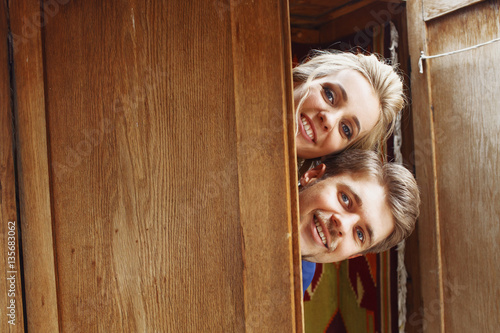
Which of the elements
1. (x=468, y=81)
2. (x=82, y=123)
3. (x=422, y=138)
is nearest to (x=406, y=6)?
(x=468, y=81)

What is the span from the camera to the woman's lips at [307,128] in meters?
1.52

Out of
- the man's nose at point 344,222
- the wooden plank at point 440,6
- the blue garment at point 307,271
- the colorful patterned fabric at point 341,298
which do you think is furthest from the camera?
the colorful patterned fabric at point 341,298

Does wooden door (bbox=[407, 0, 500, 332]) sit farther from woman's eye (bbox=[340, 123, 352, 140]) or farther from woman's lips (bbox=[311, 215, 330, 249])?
woman's lips (bbox=[311, 215, 330, 249])

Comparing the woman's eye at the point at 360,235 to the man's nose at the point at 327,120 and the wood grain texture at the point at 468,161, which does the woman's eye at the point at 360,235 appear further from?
the wood grain texture at the point at 468,161

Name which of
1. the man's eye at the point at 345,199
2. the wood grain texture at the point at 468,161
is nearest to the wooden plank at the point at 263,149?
the man's eye at the point at 345,199

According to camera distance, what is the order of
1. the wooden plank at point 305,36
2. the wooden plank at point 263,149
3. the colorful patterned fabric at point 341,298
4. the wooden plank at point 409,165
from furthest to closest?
1. the wooden plank at point 305,36
2. the colorful patterned fabric at point 341,298
3. the wooden plank at point 409,165
4. the wooden plank at point 263,149

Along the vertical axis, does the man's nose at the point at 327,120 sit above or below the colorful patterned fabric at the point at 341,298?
above

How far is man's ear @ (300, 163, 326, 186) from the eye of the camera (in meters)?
1.53

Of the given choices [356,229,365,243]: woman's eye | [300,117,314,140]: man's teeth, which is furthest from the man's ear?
[356,229,365,243]: woman's eye

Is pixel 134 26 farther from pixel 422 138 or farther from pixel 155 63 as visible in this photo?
pixel 422 138

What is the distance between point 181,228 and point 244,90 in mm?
335

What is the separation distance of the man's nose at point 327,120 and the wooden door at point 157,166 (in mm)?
557

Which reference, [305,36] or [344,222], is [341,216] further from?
[305,36]

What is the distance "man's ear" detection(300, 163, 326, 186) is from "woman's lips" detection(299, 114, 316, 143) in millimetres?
108
